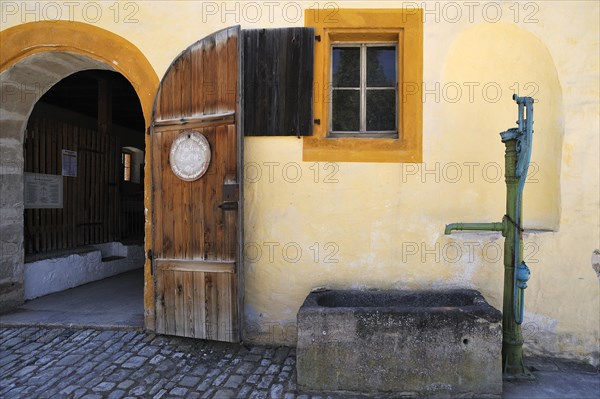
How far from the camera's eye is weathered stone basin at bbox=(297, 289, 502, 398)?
2854 millimetres

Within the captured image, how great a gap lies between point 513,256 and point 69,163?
6513 millimetres

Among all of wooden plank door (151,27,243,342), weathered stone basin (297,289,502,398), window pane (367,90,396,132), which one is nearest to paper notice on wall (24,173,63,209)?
wooden plank door (151,27,243,342)

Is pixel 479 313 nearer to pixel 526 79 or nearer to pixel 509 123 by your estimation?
pixel 509 123

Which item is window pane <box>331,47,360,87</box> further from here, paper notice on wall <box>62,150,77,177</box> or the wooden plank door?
paper notice on wall <box>62,150,77,177</box>

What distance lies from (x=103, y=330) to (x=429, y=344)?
3.39m

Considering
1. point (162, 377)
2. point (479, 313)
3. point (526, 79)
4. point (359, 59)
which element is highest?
point (359, 59)

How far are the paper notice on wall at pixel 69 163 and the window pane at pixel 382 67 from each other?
5.09 m

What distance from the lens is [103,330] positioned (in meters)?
4.11

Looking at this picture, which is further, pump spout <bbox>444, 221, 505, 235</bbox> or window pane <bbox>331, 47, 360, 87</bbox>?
window pane <bbox>331, 47, 360, 87</bbox>

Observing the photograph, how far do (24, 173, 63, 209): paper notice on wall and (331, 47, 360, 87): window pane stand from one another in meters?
4.64

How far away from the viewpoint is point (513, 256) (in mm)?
3238

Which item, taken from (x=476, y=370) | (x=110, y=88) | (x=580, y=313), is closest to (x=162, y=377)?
(x=476, y=370)

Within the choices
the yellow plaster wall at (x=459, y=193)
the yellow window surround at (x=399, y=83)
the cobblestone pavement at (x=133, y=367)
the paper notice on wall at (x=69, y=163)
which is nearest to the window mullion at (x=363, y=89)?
the yellow window surround at (x=399, y=83)

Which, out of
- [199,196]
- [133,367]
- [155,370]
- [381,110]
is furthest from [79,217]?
[381,110]
